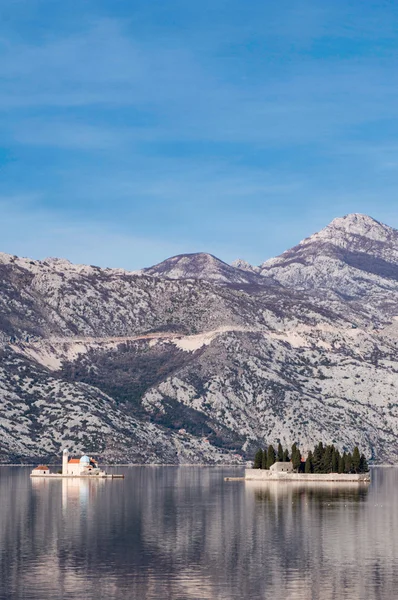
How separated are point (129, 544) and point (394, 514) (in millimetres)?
63000

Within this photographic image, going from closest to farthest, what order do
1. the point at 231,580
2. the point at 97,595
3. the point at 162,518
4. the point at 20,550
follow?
the point at 97,595
the point at 231,580
the point at 20,550
the point at 162,518

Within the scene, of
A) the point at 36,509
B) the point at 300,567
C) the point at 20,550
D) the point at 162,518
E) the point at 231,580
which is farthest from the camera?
the point at 36,509

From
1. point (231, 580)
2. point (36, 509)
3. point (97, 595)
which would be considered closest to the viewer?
point (97, 595)

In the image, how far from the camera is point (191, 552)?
13250 cm

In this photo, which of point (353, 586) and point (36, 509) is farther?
point (36, 509)

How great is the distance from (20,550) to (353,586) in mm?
41664

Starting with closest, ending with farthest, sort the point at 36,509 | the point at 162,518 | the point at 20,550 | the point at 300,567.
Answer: the point at 300,567, the point at 20,550, the point at 162,518, the point at 36,509

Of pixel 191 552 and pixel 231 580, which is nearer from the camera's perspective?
pixel 231 580

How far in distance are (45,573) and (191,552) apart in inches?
916

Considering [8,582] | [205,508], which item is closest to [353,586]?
[8,582]

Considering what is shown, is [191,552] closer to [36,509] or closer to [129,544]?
[129,544]

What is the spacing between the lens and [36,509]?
19350cm

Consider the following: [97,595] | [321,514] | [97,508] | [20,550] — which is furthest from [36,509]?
[97,595]

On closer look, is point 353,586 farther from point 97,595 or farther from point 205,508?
point 205,508
